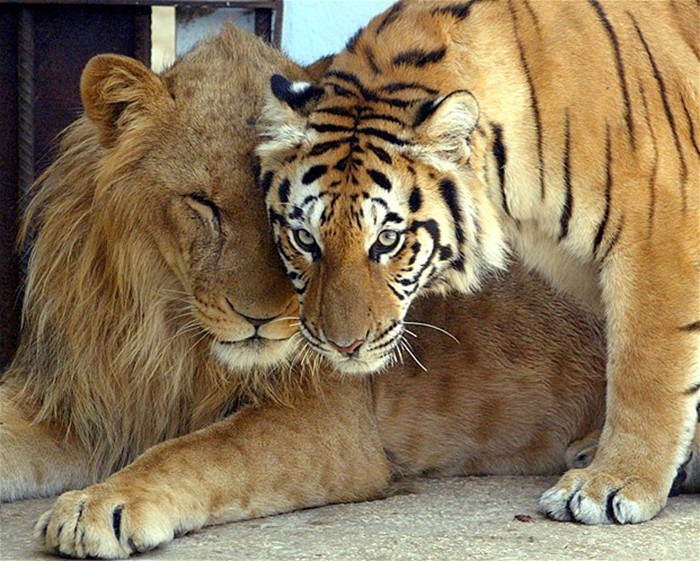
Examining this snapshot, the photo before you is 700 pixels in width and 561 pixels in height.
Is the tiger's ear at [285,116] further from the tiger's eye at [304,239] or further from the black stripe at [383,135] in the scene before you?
the tiger's eye at [304,239]

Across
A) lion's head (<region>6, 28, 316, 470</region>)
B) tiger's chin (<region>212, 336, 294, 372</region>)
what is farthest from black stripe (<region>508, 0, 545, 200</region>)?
tiger's chin (<region>212, 336, 294, 372</region>)

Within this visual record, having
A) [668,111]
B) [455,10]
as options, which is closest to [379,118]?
[455,10]

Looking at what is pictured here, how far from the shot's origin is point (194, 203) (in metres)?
3.62

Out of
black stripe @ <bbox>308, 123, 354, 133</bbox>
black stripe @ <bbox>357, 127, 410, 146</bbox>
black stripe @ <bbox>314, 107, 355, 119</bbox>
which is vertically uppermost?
black stripe @ <bbox>314, 107, 355, 119</bbox>

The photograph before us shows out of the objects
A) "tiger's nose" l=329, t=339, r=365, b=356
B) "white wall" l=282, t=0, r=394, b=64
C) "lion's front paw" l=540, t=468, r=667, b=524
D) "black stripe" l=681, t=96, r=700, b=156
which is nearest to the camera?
"tiger's nose" l=329, t=339, r=365, b=356

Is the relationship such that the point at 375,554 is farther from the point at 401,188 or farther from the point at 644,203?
the point at 644,203

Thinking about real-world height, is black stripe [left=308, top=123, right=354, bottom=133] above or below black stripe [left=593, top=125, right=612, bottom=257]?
above

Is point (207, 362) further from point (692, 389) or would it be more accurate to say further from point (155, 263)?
point (692, 389)

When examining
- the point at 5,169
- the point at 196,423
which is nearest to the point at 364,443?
the point at 196,423

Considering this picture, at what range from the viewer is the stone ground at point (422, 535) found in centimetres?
328

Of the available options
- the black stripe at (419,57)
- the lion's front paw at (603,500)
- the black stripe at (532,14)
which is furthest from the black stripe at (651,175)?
the lion's front paw at (603,500)

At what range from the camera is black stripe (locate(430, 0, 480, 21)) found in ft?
12.3

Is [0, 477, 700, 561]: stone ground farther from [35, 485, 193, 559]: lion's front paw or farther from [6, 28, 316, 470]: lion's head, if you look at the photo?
[6, 28, 316, 470]: lion's head

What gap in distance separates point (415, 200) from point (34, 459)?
1396 mm
